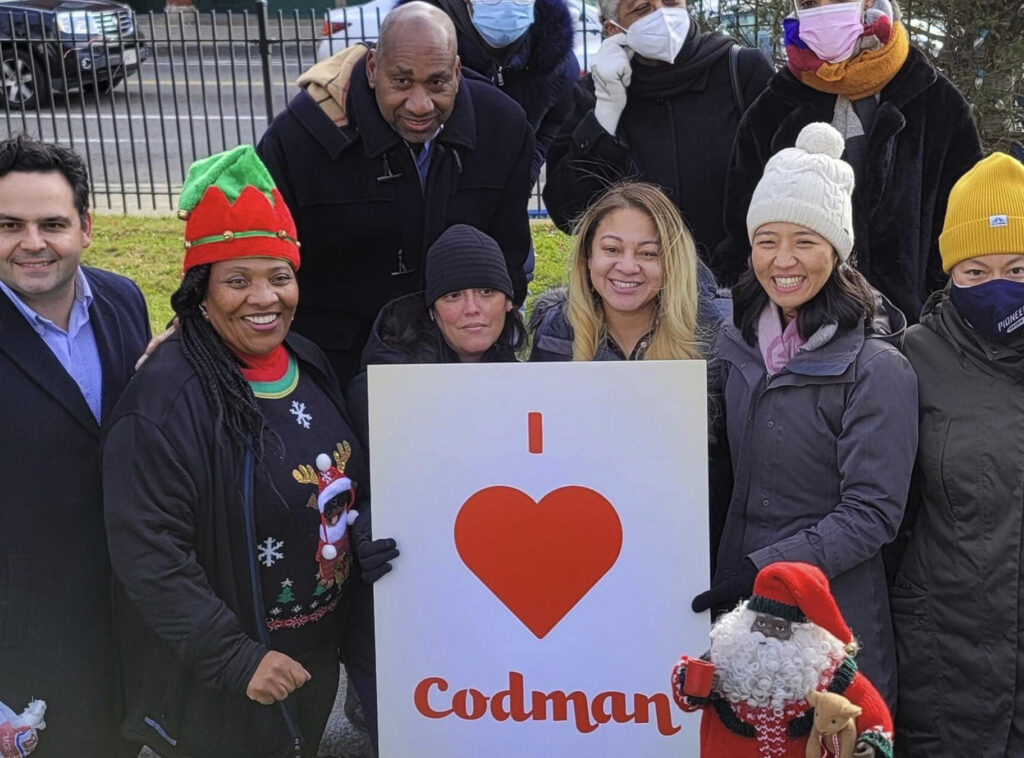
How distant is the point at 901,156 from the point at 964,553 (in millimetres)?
1358

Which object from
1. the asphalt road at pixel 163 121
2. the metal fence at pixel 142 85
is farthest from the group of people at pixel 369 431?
the asphalt road at pixel 163 121

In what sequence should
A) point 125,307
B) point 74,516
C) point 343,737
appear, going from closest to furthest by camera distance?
point 74,516
point 125,307
point 343,737

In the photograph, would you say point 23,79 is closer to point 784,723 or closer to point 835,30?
point 835,30

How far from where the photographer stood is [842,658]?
224 cm

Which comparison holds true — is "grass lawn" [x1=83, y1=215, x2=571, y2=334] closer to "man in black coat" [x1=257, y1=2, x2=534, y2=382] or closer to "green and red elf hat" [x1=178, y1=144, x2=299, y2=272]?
"man in black coat" [x1=257, y1=2, x2=534, y2=382]

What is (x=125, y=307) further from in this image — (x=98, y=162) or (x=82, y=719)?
(x=98, y=162)

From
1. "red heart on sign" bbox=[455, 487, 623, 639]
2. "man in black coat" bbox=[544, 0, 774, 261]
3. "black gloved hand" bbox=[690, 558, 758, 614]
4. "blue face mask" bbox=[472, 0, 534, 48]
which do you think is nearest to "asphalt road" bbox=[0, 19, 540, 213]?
"blue face mask" bbox=[472, 0, 534, 48]

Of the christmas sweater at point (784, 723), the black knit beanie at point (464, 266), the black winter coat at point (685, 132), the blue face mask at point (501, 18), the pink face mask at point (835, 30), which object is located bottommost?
the christmas sweater at point (784, 723)

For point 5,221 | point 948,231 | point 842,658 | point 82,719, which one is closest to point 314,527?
point 82,719

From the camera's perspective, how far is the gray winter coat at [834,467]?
9.01 ft

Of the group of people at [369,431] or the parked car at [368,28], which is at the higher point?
the parked car at [368,28]

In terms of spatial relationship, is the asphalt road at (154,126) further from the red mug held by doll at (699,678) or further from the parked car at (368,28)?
the red mug held by doll at (699,678)

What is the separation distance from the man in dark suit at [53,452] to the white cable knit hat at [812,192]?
5.72 feet

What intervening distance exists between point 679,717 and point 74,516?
1.61 meters
